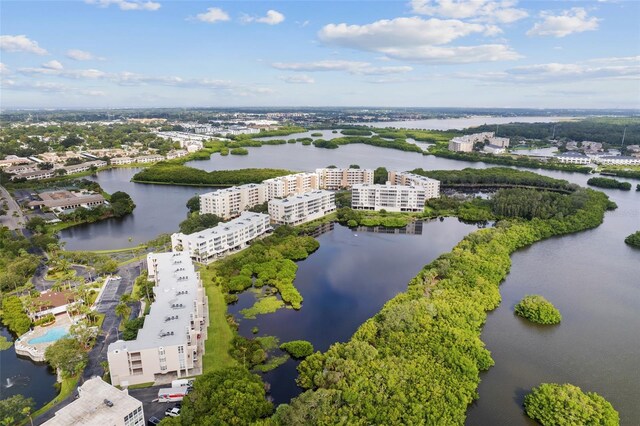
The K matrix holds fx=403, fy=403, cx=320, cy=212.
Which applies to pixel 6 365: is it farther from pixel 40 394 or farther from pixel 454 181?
pixel 454 181

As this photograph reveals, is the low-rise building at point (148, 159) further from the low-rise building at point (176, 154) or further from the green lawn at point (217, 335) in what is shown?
the green lawn at point (217, 335)

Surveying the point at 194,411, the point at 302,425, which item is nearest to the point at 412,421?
the point at 302,425

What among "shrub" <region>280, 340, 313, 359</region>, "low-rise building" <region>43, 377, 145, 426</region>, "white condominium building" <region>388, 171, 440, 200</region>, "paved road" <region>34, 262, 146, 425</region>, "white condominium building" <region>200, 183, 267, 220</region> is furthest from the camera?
"white condominium building" <region>388, 171, 440, 200</region>

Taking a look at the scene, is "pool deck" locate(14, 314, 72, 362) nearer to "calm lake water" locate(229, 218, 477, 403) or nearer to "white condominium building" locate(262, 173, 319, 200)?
"calm lake water" locate(229, 218, 477, 403)

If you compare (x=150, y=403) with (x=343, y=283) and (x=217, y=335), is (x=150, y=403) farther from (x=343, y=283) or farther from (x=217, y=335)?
(x=343, y=283)

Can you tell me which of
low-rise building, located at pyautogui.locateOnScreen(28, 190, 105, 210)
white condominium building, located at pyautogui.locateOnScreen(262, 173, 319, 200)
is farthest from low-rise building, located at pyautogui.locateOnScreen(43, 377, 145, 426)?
low-rise building, located at pyautogui.locateOnScreen(28, 190, 105, 210)

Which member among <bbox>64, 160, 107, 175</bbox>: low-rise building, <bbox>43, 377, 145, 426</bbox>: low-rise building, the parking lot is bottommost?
the parking lot
